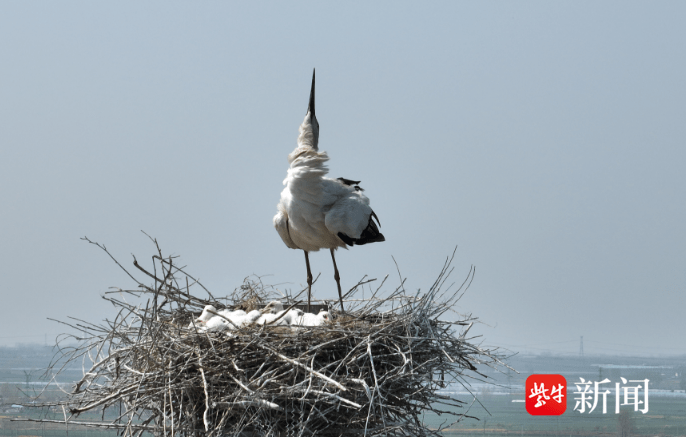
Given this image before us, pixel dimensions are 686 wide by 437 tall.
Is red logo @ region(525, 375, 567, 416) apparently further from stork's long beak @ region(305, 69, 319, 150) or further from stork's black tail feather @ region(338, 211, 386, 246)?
stork's long beak @ region(305, 69, 319, 150)

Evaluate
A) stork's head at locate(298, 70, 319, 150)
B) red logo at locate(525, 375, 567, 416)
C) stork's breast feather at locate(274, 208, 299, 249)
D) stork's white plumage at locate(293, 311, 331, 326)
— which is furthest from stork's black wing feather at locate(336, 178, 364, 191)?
red logo at locate(525, 375, 567, 416)

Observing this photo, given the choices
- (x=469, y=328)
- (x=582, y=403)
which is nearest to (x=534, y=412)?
(x=582, y=403)

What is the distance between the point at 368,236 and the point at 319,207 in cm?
44

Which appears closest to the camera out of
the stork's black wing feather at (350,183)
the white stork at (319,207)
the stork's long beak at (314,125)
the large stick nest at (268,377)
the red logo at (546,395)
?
the large stick nest at (268,377)

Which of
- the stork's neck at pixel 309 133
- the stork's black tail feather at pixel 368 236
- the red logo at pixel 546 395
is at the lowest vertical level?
the red logo at pixel 546 395

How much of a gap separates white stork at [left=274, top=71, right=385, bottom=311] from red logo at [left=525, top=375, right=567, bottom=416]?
3.04 metres

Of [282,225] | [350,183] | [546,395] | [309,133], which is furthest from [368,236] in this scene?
[546,395]

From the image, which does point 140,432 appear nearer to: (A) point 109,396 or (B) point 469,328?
(A) point 109,396

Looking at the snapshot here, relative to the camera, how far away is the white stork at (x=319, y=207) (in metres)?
4.57

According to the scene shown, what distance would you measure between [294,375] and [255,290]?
6.32 feet

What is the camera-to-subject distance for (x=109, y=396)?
3.42 metres

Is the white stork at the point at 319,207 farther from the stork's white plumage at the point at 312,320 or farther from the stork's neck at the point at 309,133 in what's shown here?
the stork's white plumage at the point at 312,320

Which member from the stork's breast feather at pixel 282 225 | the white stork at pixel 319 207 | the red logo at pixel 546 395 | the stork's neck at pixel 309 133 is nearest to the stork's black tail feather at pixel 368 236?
the white stork at pixel 319 207

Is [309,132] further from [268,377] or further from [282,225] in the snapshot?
[268,377]
